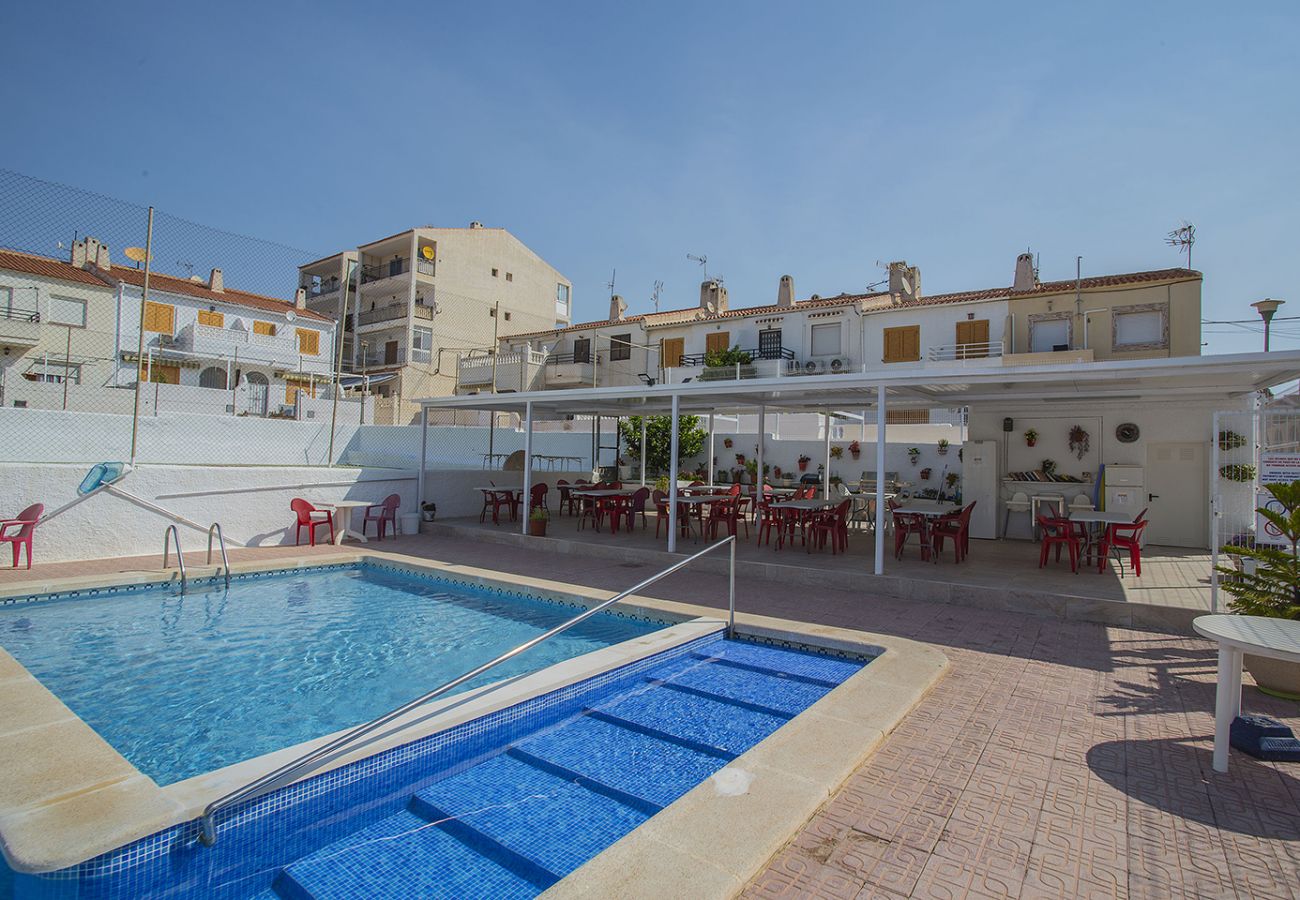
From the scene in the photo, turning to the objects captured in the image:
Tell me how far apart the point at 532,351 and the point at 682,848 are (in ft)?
95.3

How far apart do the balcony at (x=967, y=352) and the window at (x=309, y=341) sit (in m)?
23.5

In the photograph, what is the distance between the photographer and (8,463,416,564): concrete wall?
862 centimetres

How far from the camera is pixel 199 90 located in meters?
10.1

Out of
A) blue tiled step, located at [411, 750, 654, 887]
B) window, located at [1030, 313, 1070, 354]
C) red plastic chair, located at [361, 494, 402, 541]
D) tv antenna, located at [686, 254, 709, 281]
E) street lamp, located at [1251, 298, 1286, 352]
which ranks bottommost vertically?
blue tiled step, located at [411, 750, 654, 887]

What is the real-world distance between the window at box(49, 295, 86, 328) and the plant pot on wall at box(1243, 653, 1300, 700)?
89.8ft

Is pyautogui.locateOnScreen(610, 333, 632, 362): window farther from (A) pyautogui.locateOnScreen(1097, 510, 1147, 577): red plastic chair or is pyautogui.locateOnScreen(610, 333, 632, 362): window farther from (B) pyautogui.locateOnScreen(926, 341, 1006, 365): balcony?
(A) pyautogui.locateOnScreen(1097, 510, 1147, 577): red plastic chair

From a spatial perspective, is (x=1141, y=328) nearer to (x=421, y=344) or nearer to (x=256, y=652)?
(x=256, y=652)

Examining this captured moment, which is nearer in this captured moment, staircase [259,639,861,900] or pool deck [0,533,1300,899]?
pool deck [0,533,1300,899]

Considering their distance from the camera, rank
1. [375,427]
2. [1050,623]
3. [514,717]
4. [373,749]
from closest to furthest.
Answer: [373,749]
[514,717]
[1050,623]
[375,427]

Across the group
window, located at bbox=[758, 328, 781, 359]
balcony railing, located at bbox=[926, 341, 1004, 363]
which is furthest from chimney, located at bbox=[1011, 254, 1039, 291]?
window, located at bbox=[758, 328, 781, 359]

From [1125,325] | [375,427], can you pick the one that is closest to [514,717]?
[375,427]

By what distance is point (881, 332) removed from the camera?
23891 millimetres

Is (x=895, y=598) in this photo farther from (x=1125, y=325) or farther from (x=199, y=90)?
(x=1125, y=325)

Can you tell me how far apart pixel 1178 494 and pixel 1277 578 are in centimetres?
794
